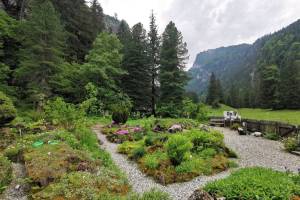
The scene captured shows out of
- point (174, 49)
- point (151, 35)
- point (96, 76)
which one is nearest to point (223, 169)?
point (96, 76)

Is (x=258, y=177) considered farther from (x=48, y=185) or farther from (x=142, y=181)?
(x=48, y=185)

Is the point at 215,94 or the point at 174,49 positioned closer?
the point at 174,49

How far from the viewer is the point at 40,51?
20.3 meters

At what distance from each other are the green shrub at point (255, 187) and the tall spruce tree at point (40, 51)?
18.1 meters

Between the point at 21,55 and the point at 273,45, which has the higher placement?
the point at 273,45

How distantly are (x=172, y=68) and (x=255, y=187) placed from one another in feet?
83.2

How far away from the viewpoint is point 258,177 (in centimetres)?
547

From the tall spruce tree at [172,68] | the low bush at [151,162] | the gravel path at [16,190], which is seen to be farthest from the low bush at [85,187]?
the tall spruce tree at [172,68]

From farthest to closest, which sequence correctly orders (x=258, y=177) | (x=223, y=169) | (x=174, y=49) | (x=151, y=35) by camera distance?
(x=151, y=35)
(x=174, y=49)
(x=223, y=169)
(x=258, y=177)

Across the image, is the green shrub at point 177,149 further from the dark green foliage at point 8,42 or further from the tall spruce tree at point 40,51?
the dark green foliage at point 8,42

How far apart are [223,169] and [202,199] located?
3.72 m

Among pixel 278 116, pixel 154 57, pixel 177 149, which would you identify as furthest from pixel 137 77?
pixel 177 149

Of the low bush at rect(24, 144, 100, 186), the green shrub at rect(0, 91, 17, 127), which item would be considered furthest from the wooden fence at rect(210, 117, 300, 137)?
the green shrub at rect(0, 91, 17, 127)

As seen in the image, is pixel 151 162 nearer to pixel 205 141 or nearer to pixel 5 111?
pixel 205 141
